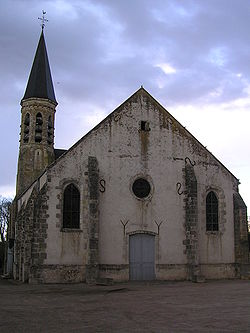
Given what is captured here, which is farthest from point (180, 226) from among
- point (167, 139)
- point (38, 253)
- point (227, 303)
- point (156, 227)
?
point (227, 303)

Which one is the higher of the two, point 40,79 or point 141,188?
point 40,79

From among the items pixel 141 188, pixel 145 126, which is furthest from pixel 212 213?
pixel 145 126

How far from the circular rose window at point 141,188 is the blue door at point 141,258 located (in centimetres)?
201

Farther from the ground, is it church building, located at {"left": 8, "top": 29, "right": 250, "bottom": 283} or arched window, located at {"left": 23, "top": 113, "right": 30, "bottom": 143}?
arched window, located at {"left": 23, "top": 113, "right": 30, "bottom": 143}

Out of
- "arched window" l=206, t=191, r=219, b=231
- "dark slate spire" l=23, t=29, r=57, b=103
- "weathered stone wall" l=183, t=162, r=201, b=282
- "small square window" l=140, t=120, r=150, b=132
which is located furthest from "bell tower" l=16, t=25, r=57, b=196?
"arched window" l=206, t=191, r=219, b=231

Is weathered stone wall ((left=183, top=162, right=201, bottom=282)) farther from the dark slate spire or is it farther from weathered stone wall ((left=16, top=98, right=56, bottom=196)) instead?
the dark slate spire

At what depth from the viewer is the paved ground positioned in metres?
8.90

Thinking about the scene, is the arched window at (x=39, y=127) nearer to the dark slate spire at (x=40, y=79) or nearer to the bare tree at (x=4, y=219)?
the dark slate spire at (x=40, y=79)

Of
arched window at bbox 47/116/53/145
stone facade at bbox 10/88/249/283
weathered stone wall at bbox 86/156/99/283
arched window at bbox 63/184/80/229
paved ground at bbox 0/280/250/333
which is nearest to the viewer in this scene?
paved ground at bbox 0/280/250/333

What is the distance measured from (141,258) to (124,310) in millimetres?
9723

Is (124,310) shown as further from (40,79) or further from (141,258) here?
(40,79)

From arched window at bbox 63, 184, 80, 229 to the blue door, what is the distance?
2.84m

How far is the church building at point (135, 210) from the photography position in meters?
19.6

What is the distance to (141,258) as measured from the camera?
20.9 meters
